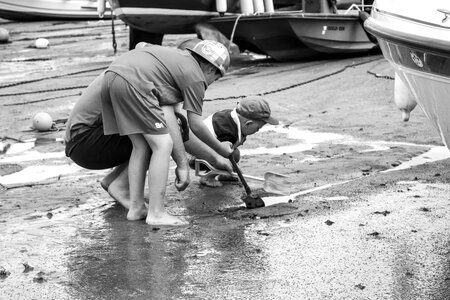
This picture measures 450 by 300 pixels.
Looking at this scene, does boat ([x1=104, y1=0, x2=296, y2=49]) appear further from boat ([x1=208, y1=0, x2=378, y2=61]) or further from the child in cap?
the child in cap

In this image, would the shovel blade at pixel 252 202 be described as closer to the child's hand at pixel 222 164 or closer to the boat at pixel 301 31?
the child's hand at pixel 222 164

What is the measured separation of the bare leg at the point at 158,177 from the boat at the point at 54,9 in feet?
72.3

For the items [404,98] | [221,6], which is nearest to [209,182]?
[404,98]

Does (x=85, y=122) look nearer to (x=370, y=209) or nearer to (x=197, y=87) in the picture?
(x=197, y=87)

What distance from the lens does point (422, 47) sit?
17.6 ft

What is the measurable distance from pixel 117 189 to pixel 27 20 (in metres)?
23.0

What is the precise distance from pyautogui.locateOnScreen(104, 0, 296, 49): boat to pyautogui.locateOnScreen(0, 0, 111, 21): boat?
11067 millimetres

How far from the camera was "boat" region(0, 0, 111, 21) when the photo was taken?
91.6 ft

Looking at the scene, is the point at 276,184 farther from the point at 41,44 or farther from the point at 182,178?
the point at 41,44

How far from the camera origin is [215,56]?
6270 mm

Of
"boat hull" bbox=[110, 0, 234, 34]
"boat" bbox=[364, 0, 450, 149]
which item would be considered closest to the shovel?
"boat" bbox=[364, 0, 450, 149]

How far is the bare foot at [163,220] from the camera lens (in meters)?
6.23

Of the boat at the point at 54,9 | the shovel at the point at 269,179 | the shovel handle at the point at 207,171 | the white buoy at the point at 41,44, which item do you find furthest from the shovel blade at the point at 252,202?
the boat at the point at 54,9

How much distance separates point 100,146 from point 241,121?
1221mm
